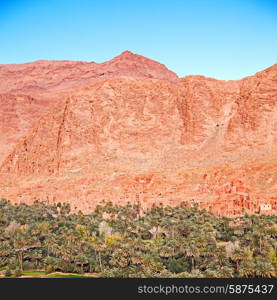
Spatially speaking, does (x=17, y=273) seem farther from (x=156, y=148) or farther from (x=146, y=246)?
(x=156, y=148)

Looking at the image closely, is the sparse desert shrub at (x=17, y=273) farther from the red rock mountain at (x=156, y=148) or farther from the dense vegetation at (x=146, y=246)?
the red rock mountain at (x=156, y=148)

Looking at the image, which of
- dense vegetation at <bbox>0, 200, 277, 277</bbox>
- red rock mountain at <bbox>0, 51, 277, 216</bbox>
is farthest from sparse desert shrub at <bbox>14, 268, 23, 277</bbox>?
red rock mountain at <bbox>0, 51, 277, 216</bbox>

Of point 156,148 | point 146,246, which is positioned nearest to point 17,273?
point 146,246

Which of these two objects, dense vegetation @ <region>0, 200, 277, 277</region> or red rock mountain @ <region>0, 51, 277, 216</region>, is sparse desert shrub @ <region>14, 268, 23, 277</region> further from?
red rock mountain @ <region>0, 51, 277, 216</region>

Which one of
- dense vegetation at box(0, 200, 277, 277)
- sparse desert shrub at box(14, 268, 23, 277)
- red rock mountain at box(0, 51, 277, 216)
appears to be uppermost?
red rock mountain at box(0, 51, 277, 216)

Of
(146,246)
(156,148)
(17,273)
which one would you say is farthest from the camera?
(156,148)

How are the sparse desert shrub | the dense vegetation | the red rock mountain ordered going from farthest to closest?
the red rock mountain → the sparse desert shrub → the dense vegetation

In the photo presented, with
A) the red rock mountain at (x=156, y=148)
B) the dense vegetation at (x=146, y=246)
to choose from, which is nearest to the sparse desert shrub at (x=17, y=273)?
the dense vegetation at (x=146, y=246)
